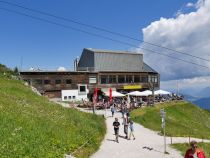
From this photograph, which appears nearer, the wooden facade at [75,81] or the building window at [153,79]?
the wooden facade at [75,81]

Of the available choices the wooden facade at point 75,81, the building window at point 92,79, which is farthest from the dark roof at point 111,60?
the building window at point 92,79

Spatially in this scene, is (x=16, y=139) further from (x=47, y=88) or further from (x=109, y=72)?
(x=109, y=72)

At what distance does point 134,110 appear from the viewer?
5672 centimetres

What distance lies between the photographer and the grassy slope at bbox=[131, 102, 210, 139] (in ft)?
149

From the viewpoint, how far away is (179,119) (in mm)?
63312

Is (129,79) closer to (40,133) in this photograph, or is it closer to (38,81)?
(38,81)

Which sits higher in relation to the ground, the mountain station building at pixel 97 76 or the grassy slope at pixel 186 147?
the mountain station building at pixel 97 76

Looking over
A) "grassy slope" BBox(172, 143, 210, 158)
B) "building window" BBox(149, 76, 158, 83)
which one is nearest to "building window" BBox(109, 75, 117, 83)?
"building window" BBox(149, 76, 158, 83)

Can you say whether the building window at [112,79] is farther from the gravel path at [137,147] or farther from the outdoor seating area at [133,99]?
the gravel path at [137,147]

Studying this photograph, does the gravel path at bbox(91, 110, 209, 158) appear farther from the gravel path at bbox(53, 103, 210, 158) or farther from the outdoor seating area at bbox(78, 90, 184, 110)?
the outdoor seating area at bbox(78, 90, 184, 110)

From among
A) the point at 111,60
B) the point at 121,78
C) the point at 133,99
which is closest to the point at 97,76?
the point at 121,78

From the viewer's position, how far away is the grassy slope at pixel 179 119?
45.4 meters

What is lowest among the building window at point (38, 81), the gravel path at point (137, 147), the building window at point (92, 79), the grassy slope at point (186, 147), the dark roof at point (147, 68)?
the grassy slope at point (186, 147)

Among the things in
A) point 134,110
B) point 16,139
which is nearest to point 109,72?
point 134,110
